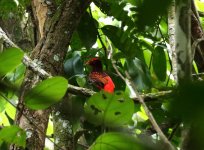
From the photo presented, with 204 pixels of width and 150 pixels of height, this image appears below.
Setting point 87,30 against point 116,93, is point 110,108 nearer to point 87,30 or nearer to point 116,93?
point 116,93

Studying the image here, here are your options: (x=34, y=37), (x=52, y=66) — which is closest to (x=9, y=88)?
(x=52, y=66)

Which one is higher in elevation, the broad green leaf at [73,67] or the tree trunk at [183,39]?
the broad green leaf at [73,67]

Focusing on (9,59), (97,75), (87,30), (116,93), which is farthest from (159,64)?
(9,59)

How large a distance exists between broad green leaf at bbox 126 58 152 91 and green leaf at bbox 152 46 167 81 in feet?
0.19

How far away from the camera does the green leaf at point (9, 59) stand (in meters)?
0.71

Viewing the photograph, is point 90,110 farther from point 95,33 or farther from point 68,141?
point 95,33

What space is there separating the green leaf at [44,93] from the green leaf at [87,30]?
3.86 ft

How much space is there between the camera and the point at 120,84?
219 cm

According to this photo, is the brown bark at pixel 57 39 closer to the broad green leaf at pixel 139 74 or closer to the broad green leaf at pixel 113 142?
the broad green leaf at pixel 139 74

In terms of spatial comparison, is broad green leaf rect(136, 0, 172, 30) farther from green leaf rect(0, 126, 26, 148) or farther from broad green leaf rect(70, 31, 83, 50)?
broad green leaf rect(70, 31, 83, 50)

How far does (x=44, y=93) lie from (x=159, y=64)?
137 cm

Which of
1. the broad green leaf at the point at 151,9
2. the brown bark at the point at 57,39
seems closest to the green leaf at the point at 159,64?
the brown bark at the point at 57,39

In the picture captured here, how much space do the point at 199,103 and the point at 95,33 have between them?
71.1 inches

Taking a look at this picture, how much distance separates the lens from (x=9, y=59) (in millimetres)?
725
